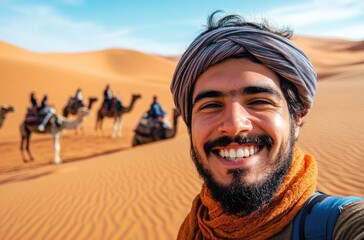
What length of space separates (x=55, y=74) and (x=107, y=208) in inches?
1138

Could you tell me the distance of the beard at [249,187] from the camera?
4.50 feet

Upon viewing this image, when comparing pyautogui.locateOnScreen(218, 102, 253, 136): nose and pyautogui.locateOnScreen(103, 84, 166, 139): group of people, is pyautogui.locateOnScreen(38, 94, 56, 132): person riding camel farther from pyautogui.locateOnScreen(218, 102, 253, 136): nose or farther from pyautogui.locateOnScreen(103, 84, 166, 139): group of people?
pyautogui.locateOnScreen(218, 102, 253, 136): nose

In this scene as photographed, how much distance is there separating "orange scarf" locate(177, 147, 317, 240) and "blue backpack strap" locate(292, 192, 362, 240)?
0.16ft

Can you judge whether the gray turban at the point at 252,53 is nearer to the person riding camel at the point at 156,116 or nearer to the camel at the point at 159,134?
the person riding camel at the point at 156,116

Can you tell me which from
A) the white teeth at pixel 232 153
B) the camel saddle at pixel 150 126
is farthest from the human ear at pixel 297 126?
the camel saddle at pixel 150 126

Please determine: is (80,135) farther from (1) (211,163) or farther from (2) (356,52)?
(2) (356,52)

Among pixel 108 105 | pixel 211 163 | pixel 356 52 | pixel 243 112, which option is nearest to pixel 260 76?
pixel 243 112

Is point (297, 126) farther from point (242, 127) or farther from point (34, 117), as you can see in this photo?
point (34, 117)

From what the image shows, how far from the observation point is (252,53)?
4.98 ft

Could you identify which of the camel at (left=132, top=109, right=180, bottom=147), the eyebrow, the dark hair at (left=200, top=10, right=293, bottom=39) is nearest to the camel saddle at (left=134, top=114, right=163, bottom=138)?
the camel at (left=132, top=109, right=180, bottom=147)

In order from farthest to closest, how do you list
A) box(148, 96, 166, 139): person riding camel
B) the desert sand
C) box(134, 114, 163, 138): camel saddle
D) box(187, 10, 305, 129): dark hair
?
box(134, 114, 163, 138): camel saddle → box(148, 96, 166, 139): person riding camel → the desert sand → box(187, 10, 305, 129): dark hair

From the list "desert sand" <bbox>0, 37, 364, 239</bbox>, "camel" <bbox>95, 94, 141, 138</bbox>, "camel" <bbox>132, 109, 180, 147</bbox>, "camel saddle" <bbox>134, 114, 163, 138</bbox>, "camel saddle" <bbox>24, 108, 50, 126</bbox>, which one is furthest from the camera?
"camel" <bbox>95, 94, 141, 138</bbox>

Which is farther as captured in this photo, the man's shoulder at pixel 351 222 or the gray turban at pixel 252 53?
the gray turban at pixel 252 53

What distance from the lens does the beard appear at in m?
1.37
